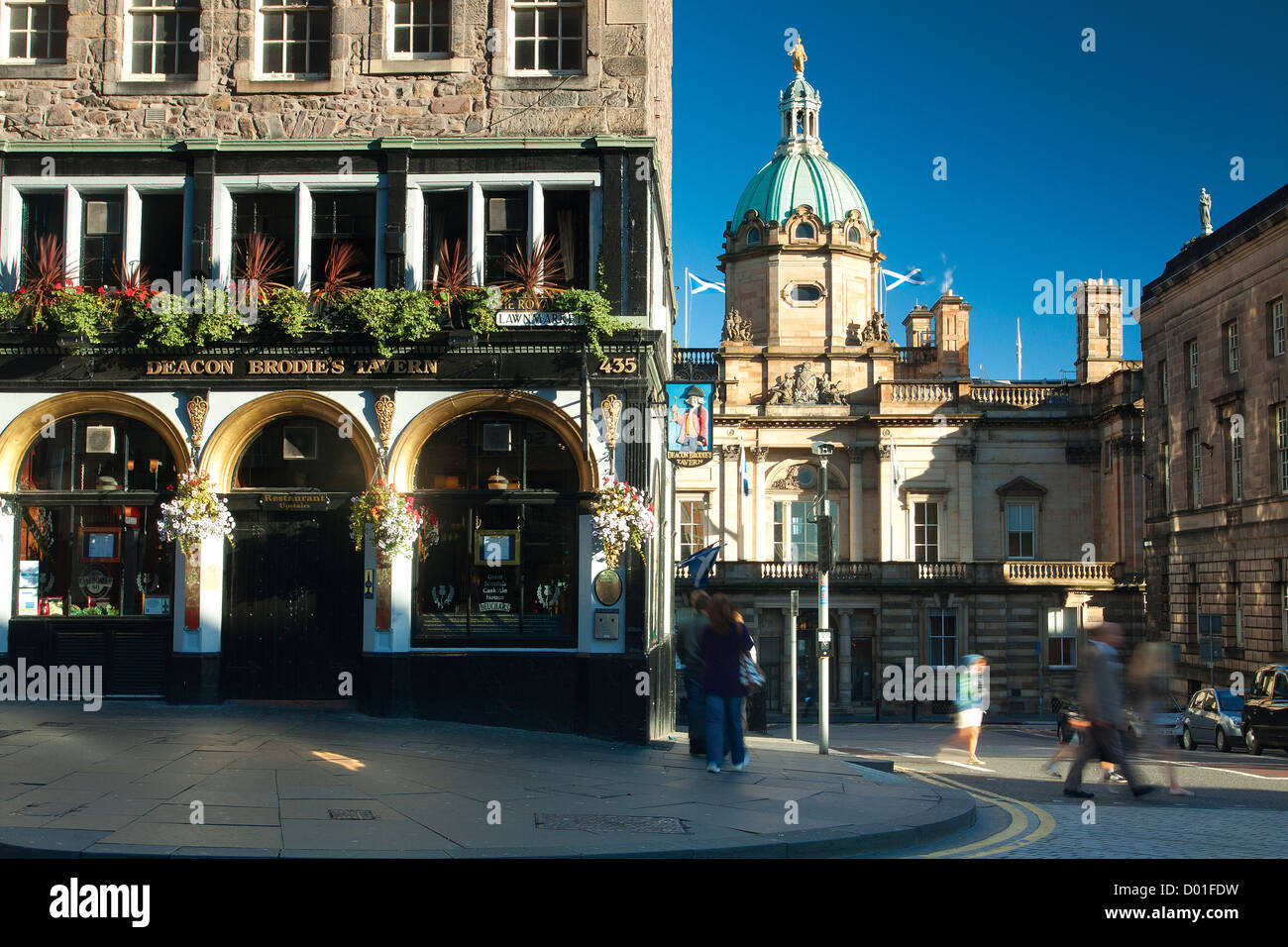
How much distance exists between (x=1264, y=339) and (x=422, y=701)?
32.5 metres

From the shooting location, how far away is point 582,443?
17.3 meters

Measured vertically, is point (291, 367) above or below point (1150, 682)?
above

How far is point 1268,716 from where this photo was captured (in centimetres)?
2594

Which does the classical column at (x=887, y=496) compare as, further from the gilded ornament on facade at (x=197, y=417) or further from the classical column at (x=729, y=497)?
the gilded ornament on facade at (x=197, y=417)

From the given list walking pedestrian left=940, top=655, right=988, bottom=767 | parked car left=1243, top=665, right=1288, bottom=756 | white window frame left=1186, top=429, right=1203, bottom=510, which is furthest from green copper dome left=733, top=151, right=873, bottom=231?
walking pedestrian left=940, top=655, right=988, bottom=767

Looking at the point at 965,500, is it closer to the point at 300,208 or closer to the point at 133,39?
the point at 300,208

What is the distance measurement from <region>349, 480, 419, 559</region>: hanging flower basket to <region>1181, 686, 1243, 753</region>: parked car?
19.8 metres

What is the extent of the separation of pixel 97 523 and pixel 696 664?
9.22 m

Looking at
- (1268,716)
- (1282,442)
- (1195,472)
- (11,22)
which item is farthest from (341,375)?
(1195,472)

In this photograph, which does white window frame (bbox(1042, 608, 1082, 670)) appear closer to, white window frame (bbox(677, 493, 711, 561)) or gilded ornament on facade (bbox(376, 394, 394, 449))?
white window frame (bbox(677, 493, 711, 561))

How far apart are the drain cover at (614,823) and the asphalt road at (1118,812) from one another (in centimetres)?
188

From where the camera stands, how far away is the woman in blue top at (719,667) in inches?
549
